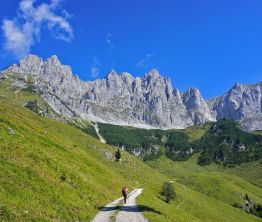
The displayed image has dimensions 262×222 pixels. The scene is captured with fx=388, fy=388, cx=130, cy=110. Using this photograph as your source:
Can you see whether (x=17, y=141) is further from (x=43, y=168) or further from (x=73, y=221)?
(x=73, y=221)

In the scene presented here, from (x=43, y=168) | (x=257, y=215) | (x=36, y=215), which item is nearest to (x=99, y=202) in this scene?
(x=43, y=168)

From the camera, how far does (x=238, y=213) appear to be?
569 feet

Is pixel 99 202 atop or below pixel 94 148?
below

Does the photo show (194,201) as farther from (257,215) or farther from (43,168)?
(43,168)

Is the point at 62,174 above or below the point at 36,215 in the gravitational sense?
above

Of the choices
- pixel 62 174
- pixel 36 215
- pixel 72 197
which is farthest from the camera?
pixel 62 174

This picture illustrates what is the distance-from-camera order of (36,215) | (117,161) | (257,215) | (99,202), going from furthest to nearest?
(257,215) < (117,161) < (99,202) < (36,215)

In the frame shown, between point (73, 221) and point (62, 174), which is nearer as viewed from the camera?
point (73, 221)

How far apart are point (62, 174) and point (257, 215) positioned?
17489cm

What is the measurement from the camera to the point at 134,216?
1526 inches

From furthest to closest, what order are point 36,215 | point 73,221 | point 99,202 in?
point 99,202
point 73,221
point 36,215

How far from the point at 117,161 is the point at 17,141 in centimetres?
10785

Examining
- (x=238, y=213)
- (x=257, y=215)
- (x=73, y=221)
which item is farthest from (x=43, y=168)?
(x=257, y=215)

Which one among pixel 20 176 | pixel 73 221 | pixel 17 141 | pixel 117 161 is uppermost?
pixel 117 161
